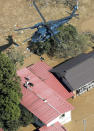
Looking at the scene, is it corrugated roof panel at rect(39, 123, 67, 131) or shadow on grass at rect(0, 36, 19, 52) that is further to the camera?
shadow on grass at rect(0, 36, 19, 52)

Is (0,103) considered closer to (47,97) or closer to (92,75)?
(47,97)

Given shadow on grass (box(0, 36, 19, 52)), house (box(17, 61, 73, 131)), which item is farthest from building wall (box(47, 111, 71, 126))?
shadow on grass (box(0, 36, 19, 52))

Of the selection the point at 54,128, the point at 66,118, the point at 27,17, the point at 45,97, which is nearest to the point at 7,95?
the point at 45,97

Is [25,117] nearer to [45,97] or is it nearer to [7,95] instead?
[45,97]

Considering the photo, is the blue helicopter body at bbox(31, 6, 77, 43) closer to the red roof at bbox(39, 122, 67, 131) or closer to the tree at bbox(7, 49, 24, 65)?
Result: the tree at bbox(7, 49, 24, 65)

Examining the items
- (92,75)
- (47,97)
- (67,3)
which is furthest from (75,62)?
(67,3)

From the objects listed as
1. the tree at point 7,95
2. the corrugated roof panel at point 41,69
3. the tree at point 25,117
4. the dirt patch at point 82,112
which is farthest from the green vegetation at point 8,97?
the dirt patch at point 82,112
